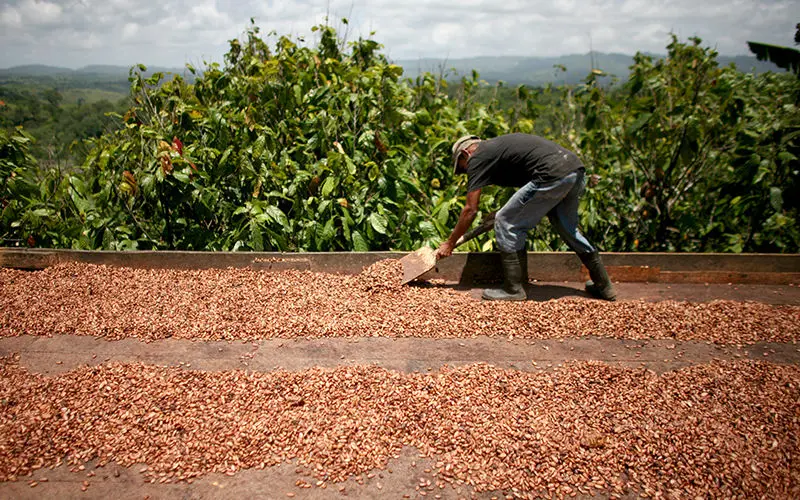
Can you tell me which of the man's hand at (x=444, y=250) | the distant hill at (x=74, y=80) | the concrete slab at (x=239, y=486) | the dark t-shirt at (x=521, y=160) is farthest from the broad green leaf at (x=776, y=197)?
the distant hill at (x=74, y=80)

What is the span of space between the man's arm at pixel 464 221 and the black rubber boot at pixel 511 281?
379 millimetres

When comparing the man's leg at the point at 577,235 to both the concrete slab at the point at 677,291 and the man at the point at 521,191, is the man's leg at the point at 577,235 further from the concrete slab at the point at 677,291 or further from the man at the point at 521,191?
the concrete slab at the point at 677,291

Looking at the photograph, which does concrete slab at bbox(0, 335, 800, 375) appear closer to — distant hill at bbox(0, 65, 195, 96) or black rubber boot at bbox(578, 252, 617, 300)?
black rubber boot at bbox(578, 252, 617, 300)

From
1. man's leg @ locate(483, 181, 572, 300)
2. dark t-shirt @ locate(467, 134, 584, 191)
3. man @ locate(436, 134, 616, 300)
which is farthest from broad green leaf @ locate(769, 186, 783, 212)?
man's leg @ locate(483, 181, 572, 300)

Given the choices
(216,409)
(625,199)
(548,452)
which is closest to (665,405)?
(548,452)

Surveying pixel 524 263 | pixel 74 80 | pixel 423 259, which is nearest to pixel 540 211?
pixel 524 263

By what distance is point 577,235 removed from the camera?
4.07 metres

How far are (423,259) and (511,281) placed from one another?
73 cm

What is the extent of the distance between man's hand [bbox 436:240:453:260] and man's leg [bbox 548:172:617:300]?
84 centimetres

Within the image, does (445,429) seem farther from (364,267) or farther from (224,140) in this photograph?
(224,140)

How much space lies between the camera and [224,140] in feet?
15.2

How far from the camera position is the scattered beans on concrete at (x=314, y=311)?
353cm

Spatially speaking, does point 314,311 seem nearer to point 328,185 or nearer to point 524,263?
point 328,185

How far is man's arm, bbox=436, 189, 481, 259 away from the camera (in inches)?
151
